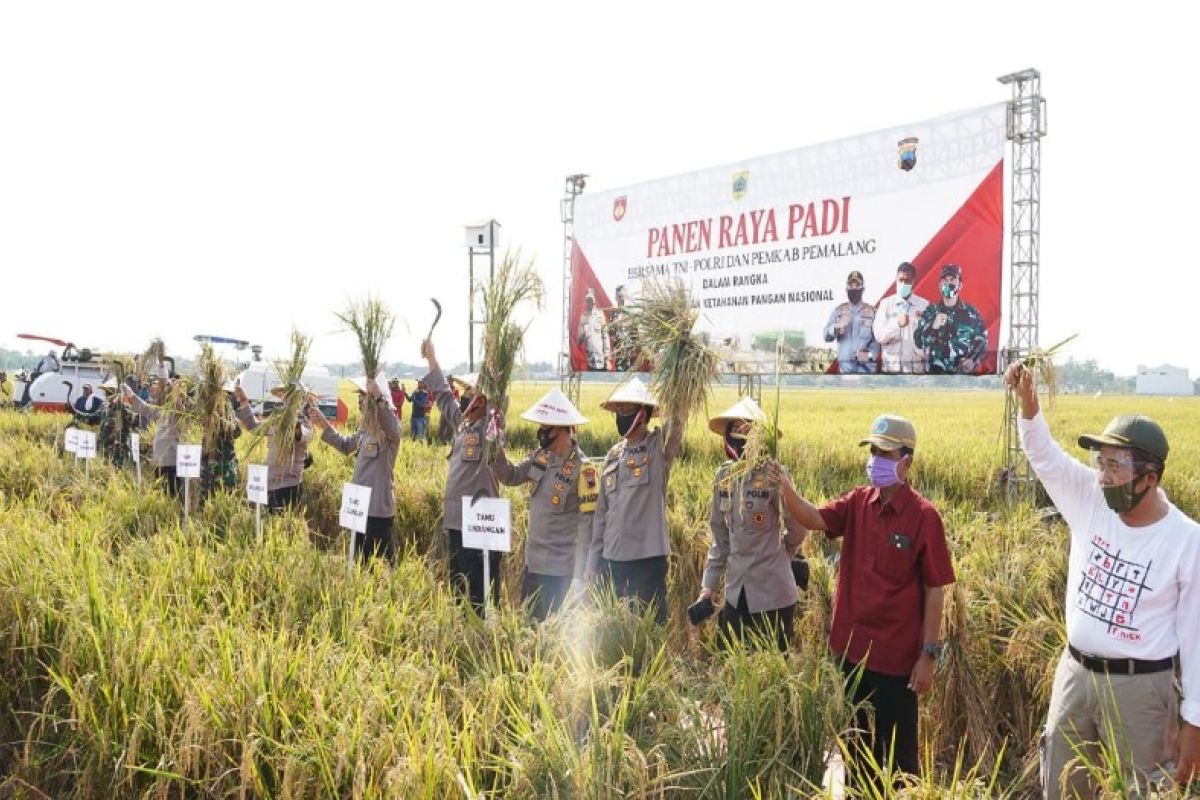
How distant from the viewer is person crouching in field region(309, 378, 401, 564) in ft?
19.1

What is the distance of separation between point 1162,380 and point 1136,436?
2523 inches

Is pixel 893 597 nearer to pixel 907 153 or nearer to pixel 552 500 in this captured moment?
pixel 552 500

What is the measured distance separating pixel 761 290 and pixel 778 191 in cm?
107

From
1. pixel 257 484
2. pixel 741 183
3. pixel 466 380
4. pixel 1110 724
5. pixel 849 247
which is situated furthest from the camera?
pixel 741 183

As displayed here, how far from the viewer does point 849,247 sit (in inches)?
327

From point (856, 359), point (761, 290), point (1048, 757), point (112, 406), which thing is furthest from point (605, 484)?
point (112, 406)

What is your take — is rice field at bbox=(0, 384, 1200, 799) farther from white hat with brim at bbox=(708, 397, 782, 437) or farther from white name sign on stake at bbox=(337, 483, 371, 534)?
white hat with brim at bbox=(708, 397, 782, 437)

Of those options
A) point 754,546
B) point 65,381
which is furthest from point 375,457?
point 65,381

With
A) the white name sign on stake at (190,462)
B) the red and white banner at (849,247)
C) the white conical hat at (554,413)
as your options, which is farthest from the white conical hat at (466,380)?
the white name sign on stake at (190,462)

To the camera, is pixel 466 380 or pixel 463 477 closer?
pixel 463 477

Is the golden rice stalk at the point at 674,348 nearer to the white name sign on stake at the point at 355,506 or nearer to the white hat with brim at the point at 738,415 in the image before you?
the white hat with brim at the point at 738,415

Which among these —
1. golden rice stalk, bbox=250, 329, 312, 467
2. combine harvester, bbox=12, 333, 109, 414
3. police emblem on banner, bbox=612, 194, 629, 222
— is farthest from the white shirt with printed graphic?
combine harvester, bbox=12, 333, 109, 414

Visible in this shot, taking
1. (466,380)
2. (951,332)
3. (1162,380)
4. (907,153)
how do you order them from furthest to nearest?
(1162,380) → (907,153) → (951,332) → (466,380)

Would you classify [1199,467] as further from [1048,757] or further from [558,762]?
[558,762]
